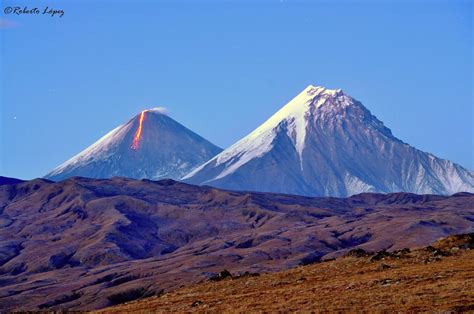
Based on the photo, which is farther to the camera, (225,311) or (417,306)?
(225,311)

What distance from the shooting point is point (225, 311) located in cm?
4469

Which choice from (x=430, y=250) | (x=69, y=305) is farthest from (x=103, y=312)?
(x=69, y=305)

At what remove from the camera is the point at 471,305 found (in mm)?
38094

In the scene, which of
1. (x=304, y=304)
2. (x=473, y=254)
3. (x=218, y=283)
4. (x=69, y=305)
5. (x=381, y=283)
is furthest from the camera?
(x=69, y=305)

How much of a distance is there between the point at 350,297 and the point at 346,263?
14.4 meters

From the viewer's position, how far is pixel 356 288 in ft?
153

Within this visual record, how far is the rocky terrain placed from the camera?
4100 cm

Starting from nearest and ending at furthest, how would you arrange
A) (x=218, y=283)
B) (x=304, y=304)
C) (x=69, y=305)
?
(x=304, y=304) < (x=218, y=283) < (x=69, y=305)

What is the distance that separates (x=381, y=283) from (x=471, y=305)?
925 centimetres

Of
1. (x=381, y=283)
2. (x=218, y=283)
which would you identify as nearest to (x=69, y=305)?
(x=218, y=283)

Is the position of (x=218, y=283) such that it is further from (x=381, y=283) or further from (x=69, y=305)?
(x=69, y=305)

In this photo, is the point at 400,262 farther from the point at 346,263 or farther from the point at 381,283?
the point at 381,283

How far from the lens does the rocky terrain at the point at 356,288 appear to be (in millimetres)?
41000

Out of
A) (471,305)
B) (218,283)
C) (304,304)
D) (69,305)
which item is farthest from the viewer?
(69,305)
